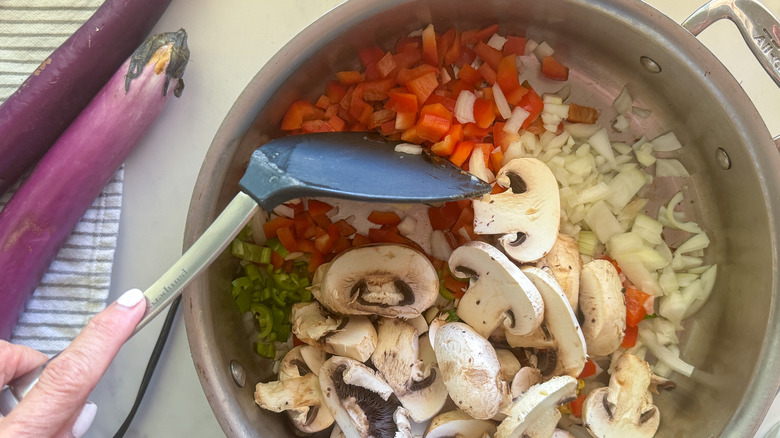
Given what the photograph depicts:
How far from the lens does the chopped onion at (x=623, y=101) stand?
145cm

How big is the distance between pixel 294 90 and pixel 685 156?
3.49 ft

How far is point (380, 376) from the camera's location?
1.24m

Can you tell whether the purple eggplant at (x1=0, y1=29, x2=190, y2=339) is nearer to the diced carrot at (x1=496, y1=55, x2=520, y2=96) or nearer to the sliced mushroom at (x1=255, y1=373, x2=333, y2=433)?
the sliced mushroom at (x1=255, y1=373, x2=333, y2=433)

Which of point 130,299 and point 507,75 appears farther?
point 507,75

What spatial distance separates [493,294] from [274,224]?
1.86 feet

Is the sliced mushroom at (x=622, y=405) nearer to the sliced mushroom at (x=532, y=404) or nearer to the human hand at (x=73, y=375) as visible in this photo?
the sliced mushroom at (x=532, y=404)

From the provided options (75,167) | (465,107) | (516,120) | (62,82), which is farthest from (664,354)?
(62,82)

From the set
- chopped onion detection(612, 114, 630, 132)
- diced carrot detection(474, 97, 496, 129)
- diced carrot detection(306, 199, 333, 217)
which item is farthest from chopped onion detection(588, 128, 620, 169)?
diced carrot detection(306, 199, 333, 217)

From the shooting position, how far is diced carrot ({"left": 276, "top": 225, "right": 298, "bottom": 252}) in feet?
4.33

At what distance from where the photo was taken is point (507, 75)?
1.35 metres

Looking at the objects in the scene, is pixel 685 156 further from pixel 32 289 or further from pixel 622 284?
pixel 32 289

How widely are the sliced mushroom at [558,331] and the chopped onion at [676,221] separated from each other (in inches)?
18.7

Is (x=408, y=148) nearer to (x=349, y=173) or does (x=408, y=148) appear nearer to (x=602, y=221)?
(x=349, y=173)

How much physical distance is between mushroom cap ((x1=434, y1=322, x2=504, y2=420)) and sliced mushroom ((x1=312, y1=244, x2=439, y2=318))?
12 cm
